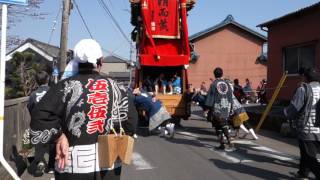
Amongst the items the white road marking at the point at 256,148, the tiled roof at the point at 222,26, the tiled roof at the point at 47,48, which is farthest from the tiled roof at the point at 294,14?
the tiled roof at the point at 222,26

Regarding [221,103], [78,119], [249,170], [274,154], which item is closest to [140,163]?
[249,170]

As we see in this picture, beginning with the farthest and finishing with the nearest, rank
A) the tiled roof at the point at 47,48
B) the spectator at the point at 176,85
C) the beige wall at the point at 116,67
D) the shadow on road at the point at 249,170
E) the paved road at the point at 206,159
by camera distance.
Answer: the beige wall at the point at 116,67
the tiled roof at the point at 47,48
the spectator at the point at 176,85
the paved road at the point at 206,159
the shadow on road at the point at 249,170

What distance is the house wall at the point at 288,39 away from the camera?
1578cm

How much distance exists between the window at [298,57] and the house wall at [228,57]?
17.0 meters

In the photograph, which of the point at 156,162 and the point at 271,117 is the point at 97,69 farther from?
the point at 271,117

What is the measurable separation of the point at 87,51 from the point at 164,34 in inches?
425

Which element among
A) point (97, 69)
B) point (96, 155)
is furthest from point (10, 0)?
point (96, 155)

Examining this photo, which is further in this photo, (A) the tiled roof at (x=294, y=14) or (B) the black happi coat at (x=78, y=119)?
(A) the tiled roof at (x=294, y=14)

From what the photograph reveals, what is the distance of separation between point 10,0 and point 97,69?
9.21ft

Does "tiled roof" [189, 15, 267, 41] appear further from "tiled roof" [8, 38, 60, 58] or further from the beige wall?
the beige wall

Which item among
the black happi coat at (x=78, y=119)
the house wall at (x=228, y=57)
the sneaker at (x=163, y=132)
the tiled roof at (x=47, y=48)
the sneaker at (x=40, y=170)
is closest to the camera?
the black happi coat at (x=78, y=119)

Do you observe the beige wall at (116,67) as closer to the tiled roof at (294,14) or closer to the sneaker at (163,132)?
the tiled roof at (294,14)

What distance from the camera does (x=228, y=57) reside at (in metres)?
35.3

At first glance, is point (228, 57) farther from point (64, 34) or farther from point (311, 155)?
point (311, 155)
